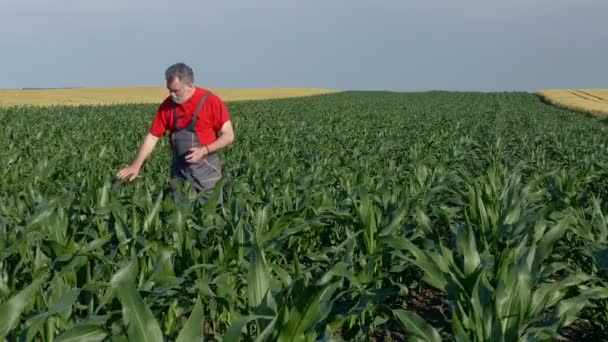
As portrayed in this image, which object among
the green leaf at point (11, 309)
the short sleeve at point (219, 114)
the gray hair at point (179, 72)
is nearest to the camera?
the green leaf at point (11, 309)

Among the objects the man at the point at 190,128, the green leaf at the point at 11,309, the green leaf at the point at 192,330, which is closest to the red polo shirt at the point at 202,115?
the man at the point at 190,128

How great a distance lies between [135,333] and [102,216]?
2.49 meters

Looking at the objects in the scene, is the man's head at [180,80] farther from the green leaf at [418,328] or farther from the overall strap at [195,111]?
the green leaf at [418,328]

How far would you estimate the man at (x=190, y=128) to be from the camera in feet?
17.1

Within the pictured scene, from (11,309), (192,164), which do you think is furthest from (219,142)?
(11,309)

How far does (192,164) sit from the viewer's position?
18.4ft

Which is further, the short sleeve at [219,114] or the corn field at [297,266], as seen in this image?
the short sleeve at [219,114]

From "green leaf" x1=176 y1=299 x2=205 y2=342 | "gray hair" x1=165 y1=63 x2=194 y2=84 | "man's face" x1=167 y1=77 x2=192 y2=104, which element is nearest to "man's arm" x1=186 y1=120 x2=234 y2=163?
"man's face" x1=167 y1=77 x2=192 y2=104

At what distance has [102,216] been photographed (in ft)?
14.1

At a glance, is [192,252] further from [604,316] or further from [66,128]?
[66,128]

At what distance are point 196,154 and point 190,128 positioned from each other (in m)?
0.34

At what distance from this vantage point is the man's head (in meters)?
5.12

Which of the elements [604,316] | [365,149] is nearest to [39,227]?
[604,316]

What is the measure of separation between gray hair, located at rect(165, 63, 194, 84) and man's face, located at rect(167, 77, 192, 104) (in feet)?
0.09
